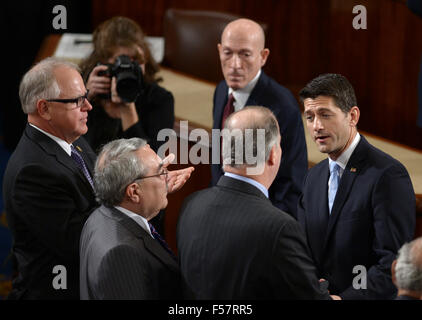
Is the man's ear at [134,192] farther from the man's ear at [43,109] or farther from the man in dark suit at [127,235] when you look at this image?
the man's ear at [43,109]

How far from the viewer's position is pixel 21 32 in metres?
5.46

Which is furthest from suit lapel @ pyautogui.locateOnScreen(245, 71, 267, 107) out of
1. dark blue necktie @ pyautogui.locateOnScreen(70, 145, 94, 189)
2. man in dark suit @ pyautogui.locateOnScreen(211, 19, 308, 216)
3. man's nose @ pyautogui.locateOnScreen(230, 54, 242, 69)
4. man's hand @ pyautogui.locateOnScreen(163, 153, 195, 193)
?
dark blue necktie @ pyautogui.locateOnScreen(70, 145, 94, 189)

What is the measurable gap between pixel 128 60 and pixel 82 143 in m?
0.51

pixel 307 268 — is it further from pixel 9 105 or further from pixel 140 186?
pixel 9 105

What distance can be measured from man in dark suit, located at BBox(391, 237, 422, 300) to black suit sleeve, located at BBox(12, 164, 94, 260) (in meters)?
1.08

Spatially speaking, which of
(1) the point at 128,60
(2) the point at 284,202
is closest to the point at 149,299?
(2) the point at 284,202

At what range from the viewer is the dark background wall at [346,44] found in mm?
4027

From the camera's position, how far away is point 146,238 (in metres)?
2.11

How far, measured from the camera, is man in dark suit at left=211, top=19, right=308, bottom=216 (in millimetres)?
3131

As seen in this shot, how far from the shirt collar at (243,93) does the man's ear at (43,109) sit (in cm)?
99

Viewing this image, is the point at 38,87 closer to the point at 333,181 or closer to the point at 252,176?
the point at 252,176

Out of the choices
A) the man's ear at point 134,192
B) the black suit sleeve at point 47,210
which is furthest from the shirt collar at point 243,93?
the man's ear at point 134,192

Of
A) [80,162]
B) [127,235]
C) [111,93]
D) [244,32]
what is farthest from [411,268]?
[111,93]

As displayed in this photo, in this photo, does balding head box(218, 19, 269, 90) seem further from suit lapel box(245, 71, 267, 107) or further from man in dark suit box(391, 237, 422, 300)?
man in dark suit box(391, 237, 422, 300)
